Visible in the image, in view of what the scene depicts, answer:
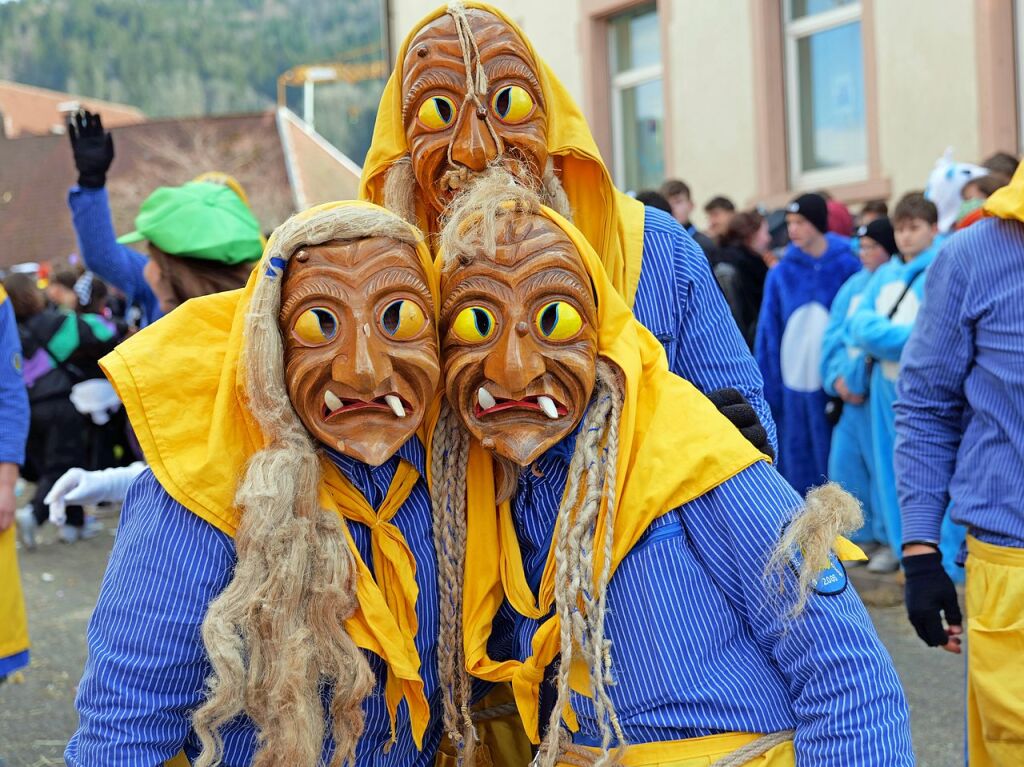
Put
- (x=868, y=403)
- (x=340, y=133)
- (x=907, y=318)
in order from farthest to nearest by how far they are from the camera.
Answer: (x=340, y=133) → (x=868, y=403) → (x=907, y=318)

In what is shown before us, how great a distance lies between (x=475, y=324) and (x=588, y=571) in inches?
16.1

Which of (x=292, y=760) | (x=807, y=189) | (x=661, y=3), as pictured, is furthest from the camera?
(x=661, y=3)

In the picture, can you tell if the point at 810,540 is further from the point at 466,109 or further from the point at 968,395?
the point at 968,395

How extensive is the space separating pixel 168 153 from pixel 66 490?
2441 cm

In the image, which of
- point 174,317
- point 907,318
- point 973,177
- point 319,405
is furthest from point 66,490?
point 973,177

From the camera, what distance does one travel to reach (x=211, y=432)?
6.24 ft

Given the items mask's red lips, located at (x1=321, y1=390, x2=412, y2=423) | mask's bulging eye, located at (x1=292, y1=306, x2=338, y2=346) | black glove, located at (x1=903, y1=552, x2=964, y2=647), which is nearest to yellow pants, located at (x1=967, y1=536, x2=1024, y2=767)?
black glove, located at (x1=903, y1=552, x2=964, y2=647)

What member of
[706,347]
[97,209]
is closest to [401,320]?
[706,347]

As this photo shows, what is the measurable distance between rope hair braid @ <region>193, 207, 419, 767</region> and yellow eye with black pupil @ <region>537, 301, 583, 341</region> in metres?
0.27

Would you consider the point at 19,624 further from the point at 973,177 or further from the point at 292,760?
the point at 973,177

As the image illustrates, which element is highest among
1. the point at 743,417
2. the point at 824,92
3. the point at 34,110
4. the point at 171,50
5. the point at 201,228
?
the point at 171,50

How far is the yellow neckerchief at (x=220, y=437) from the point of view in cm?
188

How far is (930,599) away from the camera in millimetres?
2738

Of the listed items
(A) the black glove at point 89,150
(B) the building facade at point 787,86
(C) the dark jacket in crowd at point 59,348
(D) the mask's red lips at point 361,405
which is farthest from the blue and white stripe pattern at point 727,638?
(C) the dark jacket in crowd at point 59,348
